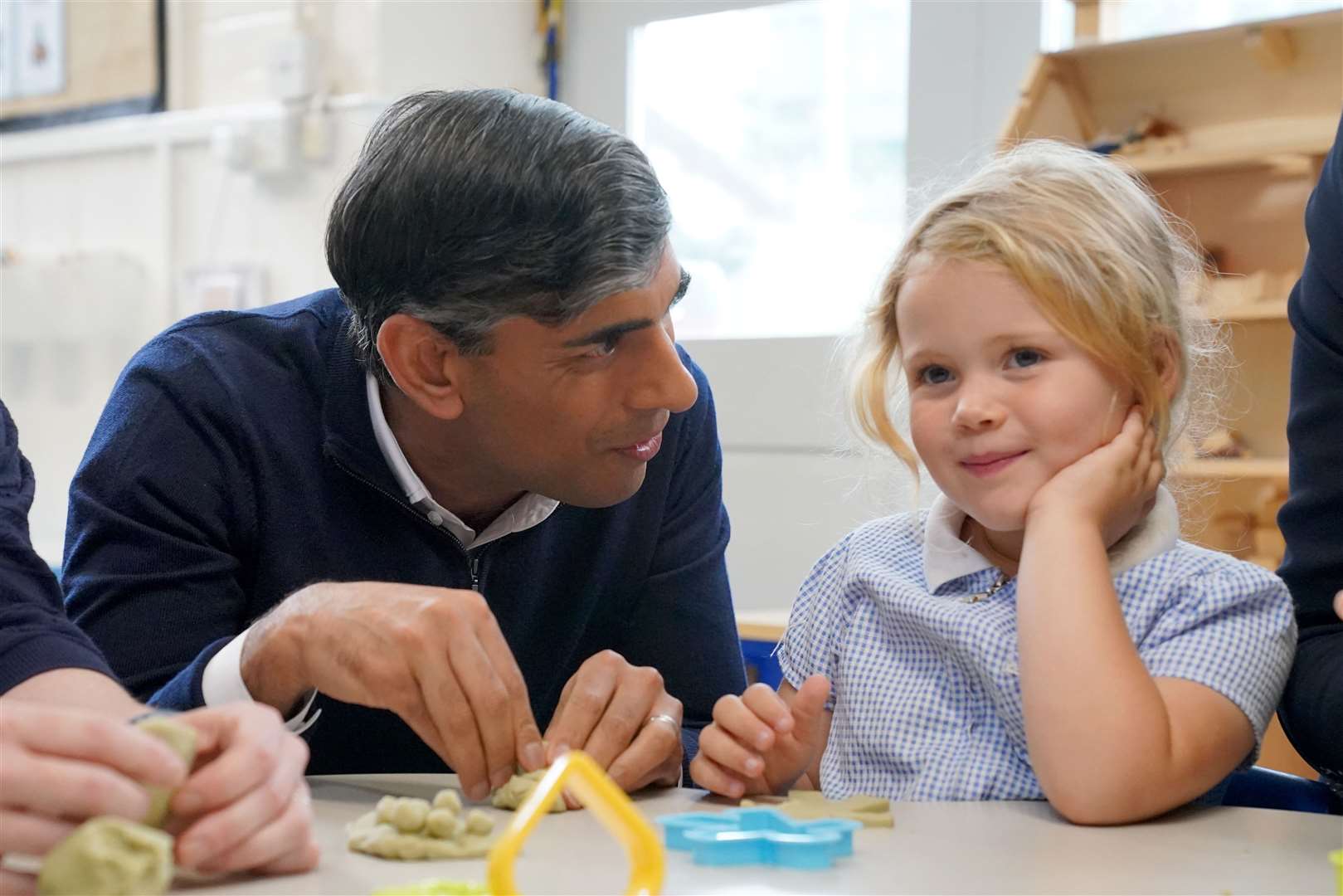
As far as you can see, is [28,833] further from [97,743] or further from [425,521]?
[425,521]

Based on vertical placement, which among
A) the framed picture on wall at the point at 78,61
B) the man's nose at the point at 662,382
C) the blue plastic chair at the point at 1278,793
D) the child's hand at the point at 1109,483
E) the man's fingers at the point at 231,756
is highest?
the framed picture on wall at the point at 78,61

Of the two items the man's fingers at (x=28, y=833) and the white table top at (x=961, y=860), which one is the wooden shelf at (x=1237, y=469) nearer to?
the white table top at (x=961, y=860)

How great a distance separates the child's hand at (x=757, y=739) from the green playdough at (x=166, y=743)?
1.43 ft

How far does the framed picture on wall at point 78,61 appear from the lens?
334cm

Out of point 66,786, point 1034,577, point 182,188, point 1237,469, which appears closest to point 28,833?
point 66,786

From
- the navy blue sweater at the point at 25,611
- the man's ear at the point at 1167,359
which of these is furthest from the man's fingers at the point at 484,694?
the man's ear at the point at 1167,359

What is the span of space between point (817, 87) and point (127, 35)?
157cm

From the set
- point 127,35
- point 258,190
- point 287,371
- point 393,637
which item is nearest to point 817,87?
point 258,190

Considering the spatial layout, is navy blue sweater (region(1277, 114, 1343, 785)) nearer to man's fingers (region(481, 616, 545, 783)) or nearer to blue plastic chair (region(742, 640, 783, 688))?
man's fingers (region(481, 616, 545, 783))

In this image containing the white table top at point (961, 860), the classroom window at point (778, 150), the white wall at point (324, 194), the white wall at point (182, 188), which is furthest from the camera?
the white wall at point (182, 188)

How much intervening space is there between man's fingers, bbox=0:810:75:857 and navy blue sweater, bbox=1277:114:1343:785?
0.86 metres

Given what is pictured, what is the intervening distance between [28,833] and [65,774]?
39mm

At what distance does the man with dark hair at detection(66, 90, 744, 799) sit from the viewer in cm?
132

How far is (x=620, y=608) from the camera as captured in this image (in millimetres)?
1568
